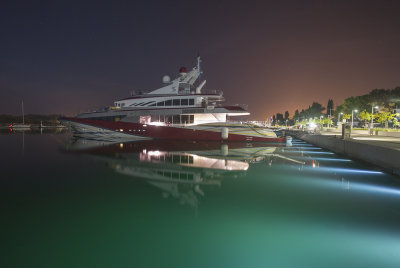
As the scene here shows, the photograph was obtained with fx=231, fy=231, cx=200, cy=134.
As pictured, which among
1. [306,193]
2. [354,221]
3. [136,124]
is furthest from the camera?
[136,124]

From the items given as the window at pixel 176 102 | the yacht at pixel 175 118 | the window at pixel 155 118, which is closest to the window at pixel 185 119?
the yacht at pixel 175 118

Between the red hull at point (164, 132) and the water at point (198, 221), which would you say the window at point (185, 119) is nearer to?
the red hull at point (164, 132)

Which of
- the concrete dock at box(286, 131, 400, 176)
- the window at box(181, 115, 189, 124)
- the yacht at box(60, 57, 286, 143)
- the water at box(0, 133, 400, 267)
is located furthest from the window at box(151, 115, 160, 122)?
the water at box(0, 133, 400, 267)

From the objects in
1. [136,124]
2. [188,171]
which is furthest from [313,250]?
[136,124]

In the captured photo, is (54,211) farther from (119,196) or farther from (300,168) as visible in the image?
(300,168)

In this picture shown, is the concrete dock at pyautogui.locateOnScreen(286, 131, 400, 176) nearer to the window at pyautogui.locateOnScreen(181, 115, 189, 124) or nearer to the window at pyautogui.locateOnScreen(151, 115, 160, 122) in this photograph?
the window at pyautogui.locateOnScreen(181, 115, 189, 124)

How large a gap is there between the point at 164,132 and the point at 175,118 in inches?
77.7

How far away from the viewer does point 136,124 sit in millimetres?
25156

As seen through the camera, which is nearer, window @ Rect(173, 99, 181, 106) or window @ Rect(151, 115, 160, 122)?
window @ Rect(173, 99, 181, 106)

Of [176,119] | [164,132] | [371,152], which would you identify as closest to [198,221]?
[371,152]

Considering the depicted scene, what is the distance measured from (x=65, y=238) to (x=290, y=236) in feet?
12.9

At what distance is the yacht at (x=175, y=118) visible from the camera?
24.0 meters

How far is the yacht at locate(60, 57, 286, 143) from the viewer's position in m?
24.0

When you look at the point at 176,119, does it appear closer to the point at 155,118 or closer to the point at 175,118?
the point at 175,118
